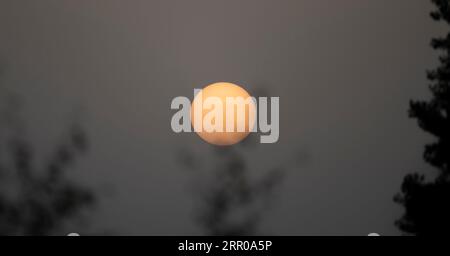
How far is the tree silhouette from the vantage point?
1414 centimetres

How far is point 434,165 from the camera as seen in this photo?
14.9m

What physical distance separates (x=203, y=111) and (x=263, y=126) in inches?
194

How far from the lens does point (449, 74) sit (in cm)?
1565

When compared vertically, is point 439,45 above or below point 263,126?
below

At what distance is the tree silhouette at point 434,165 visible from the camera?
1414 cm
